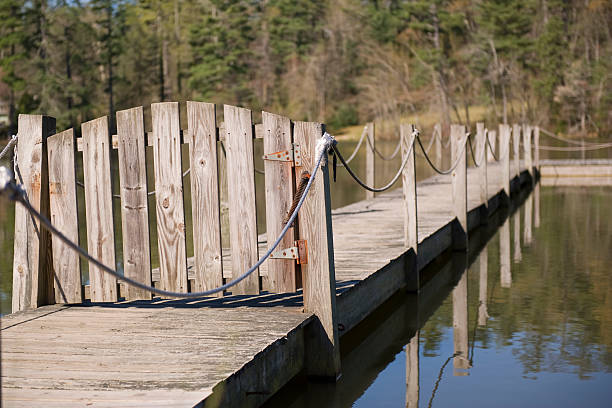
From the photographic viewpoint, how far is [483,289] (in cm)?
921

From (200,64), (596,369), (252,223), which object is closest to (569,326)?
(596,369)

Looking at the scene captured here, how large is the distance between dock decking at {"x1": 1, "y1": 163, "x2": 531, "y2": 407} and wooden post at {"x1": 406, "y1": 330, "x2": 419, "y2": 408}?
497 mm

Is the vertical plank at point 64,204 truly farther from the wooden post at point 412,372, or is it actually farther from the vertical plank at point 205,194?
the wooden post at point 412,372

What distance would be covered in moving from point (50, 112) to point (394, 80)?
68.6 feet

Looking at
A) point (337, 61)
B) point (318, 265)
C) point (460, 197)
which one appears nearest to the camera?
point (318, 265)

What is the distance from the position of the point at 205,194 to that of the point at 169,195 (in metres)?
0.24

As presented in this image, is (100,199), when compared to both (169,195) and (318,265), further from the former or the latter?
(318,265)

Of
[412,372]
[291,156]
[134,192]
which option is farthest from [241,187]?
[412,372]

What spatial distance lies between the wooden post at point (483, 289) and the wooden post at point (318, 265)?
264 cm

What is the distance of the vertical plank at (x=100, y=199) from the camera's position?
5.46 m

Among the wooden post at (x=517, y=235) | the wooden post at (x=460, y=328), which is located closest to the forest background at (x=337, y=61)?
the wooden post at (x=517, y=235)

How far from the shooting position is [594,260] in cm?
1078

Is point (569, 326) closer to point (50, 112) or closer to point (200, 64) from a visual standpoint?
point (50, 112)

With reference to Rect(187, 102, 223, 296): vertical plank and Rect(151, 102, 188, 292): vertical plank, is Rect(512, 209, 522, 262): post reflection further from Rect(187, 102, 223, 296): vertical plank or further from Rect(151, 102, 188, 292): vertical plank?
Rect(151, 102, 188, 292): vertical plank
